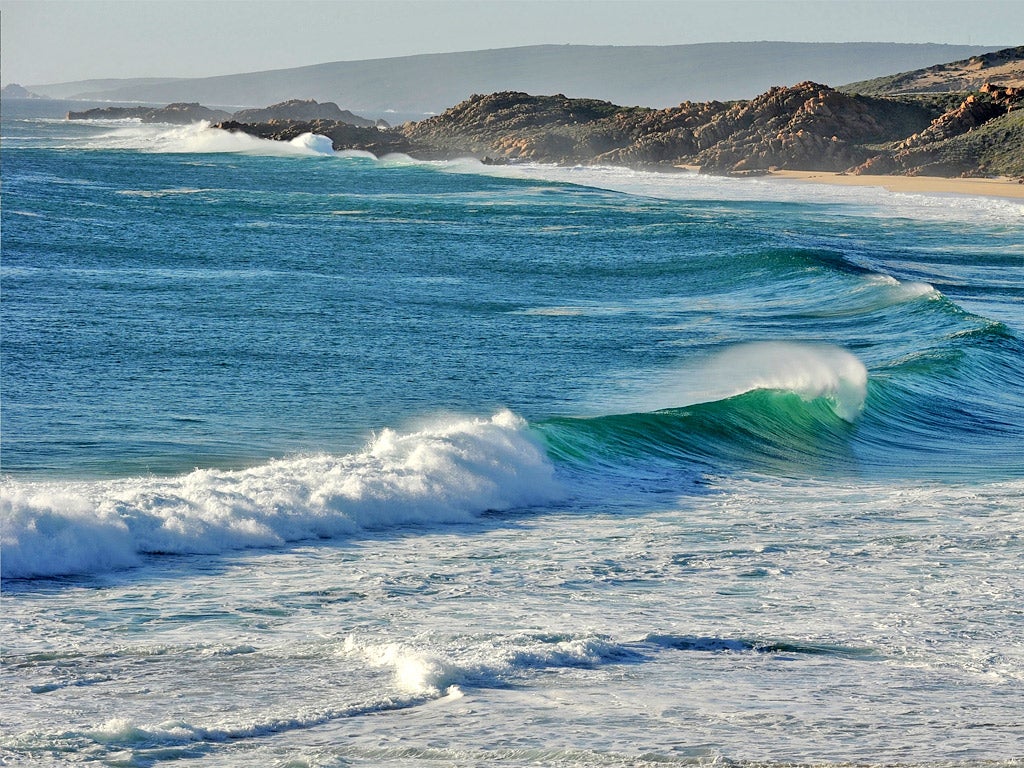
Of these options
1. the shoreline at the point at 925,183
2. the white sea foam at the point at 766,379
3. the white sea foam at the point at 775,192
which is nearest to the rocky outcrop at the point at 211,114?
the white sea foam at the point at 775,192

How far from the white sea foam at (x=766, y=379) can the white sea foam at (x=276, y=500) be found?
363 cm

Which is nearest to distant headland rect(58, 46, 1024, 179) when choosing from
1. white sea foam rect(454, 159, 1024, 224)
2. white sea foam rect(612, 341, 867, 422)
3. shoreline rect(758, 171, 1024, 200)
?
shoreline rect(758, 171, 1024, 200)

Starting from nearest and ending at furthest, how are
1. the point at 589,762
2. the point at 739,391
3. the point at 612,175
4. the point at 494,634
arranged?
the point at 589,762 < the point at 494,634 < the point at 739,391 < the point at 612,175

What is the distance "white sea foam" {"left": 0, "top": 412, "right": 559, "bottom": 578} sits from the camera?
888cm

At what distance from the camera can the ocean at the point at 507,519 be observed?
6.44 metres

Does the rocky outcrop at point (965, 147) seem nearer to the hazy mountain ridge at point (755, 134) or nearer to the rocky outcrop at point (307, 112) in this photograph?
the hazy mountain ridge at point (755, 134)

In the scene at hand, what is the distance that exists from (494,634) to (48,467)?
4.86 metres

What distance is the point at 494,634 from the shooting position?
7566 mm

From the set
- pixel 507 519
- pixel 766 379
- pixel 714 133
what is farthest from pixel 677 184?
pixel 507 519

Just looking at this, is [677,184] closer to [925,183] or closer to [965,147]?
[925,183]

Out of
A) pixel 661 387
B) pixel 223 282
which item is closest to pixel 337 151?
pixel 223 282

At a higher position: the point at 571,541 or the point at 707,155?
the point at 707,155

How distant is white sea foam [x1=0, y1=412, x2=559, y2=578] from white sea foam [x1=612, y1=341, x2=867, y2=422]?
3.63 meters

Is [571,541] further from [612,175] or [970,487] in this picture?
[612,175]
